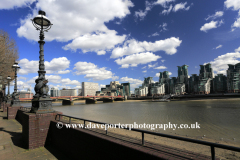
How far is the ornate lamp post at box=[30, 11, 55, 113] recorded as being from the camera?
8.37m

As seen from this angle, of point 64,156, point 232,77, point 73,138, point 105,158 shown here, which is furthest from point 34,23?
point 232,77

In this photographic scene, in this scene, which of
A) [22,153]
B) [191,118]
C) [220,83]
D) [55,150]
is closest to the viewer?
[22,153]

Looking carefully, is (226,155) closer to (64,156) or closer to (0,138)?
(64,156)

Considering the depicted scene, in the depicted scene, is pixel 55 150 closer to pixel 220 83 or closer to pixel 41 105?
pixel 41 105

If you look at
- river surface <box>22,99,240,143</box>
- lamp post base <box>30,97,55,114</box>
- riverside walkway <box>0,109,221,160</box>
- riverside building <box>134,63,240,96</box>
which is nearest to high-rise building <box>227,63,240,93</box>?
riverside building <box>134,63,240,96</box>

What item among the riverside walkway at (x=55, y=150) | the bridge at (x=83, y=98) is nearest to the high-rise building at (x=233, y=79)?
the bridge at (x=83, y=98)

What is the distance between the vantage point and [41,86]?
28.7 ft

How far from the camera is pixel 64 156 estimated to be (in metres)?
6.94

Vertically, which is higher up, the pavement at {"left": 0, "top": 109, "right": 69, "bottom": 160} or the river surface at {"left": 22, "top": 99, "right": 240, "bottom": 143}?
the pavement at {"left": 0, "top": 109, "right": 69, "bottom": 160}

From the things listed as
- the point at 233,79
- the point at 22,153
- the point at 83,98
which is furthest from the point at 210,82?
the point at 22,153

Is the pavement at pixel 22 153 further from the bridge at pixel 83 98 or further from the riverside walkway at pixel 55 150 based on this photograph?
the bridge at pixel 83 98

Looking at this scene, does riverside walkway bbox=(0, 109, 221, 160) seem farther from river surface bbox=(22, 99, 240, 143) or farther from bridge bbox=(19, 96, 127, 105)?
bridge bbox=(19, 96, 127, 105)

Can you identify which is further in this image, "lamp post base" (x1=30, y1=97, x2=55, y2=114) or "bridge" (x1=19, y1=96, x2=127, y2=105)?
"bridge" (x1=19, y1=96, x2=127, y2=105)

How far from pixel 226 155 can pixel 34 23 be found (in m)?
14.1
